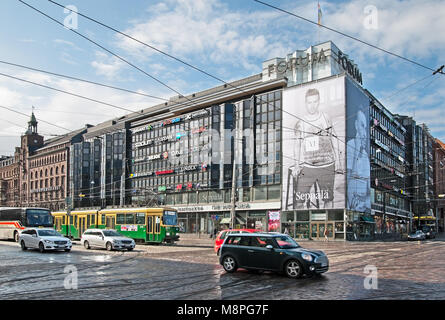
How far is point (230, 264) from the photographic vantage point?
15656 millimetres

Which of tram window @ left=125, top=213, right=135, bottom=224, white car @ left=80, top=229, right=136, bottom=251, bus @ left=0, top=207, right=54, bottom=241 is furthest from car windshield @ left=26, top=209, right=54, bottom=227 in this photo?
white car @ left=80, top=229, right=136, bottom=251

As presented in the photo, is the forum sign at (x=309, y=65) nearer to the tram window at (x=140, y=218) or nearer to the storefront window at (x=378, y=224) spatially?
the storefront window at (x=378, y=224)

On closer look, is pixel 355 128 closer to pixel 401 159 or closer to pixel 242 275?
pixel 401 159

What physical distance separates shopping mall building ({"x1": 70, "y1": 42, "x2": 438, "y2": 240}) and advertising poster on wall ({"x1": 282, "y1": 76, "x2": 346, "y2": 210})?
0.13 metres

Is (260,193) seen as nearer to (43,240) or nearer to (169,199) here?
(169,199)

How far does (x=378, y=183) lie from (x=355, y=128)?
43.7 ft

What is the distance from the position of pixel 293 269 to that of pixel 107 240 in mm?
16930

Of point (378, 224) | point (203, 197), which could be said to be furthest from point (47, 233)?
point (378, 224)

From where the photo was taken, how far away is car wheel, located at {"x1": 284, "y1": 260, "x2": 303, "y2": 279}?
14.0m

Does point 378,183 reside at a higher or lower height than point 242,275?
higher

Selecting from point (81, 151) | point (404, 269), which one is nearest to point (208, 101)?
point (81, 151)

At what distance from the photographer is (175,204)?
71.9m

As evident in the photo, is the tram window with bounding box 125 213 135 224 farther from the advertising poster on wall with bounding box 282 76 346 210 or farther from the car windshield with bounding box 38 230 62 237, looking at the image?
the advertising poster on wall with bounding box 282 76 346 210
